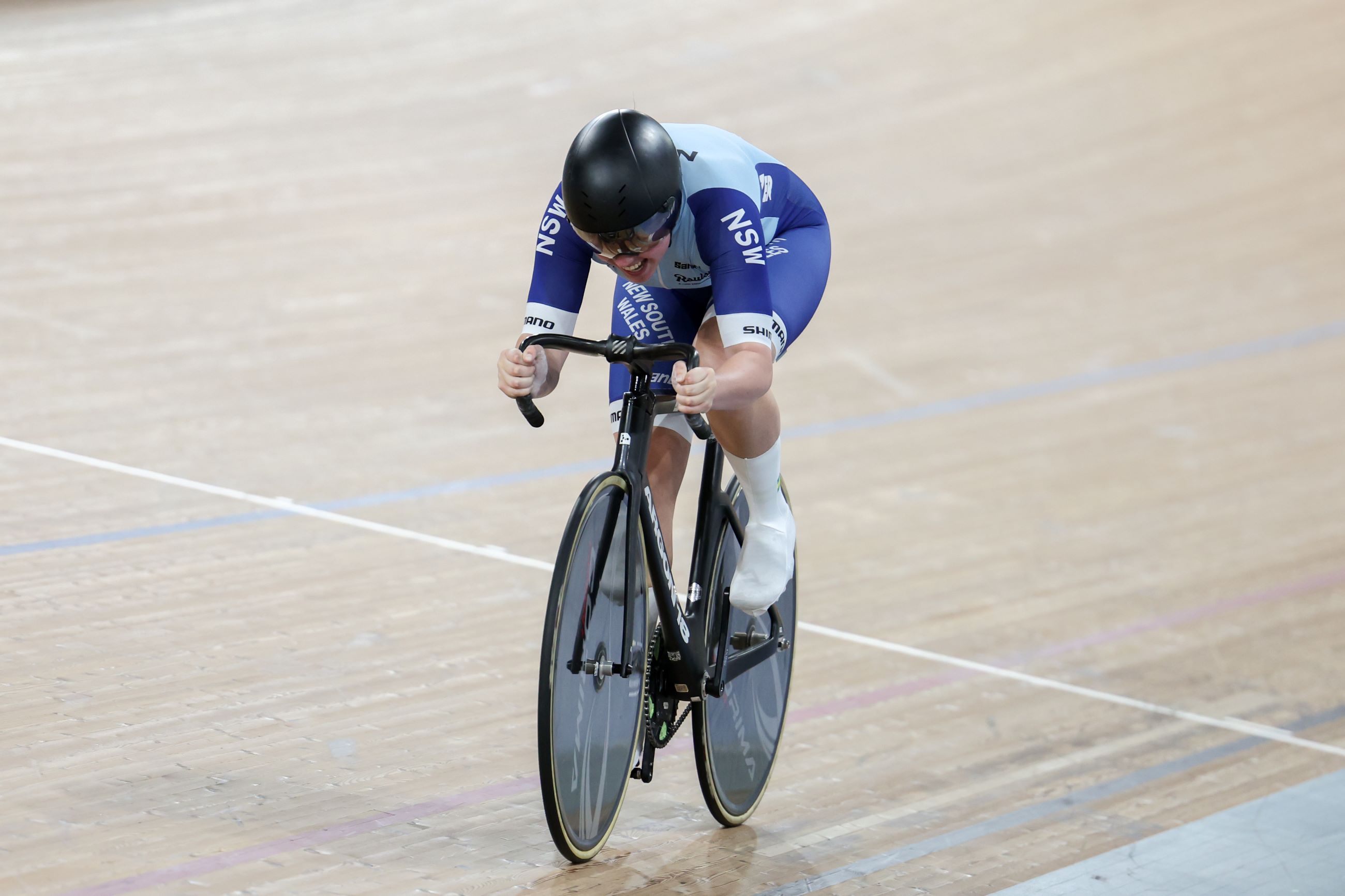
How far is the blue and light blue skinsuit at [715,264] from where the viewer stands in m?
2.06

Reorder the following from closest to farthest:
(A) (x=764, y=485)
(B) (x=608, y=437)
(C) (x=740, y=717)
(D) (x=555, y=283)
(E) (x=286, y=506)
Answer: (D) (x=555, y=283)
(A) (x=764, y=485)
(C) (x=740, y=717)
(E) (x=286, y=506)
(B) (x=608, y=437)

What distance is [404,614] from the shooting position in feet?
10.5

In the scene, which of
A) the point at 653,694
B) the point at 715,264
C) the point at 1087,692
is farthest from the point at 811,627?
the point at 715,264

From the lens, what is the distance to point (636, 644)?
218 centimetres

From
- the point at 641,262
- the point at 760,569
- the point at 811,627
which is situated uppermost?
the point at 641,262

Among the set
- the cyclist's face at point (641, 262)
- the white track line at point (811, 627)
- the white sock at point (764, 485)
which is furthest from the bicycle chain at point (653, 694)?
the white track line at point (811, 627)

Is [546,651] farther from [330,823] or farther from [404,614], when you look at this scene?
[404,614]

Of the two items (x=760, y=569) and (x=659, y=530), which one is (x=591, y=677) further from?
(x=760, y=569)

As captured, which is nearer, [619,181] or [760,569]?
[619,181]

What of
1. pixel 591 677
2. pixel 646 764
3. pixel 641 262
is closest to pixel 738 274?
pixel 641 262

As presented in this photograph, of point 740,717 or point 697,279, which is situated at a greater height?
point 697,279

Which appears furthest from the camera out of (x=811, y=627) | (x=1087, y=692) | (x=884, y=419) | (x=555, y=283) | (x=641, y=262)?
(x=884, y=419)

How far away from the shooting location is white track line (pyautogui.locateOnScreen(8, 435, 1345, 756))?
313 cm

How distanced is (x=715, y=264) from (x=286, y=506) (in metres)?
2.01
